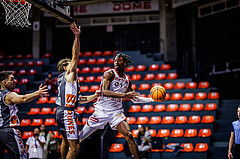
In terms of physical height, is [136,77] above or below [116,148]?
above

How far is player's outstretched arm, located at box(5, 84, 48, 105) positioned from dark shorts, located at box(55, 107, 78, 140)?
576 mm

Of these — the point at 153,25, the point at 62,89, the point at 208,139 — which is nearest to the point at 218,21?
the point at 153,25

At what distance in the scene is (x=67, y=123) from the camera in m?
5.61

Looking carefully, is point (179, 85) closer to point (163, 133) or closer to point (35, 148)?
point (163, 133)

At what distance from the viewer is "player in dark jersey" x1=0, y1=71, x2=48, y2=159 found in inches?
204

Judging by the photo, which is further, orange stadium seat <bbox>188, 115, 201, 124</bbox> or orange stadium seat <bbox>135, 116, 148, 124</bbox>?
orange stadium seat <bbox>135, 116, 148, 124</bbox>

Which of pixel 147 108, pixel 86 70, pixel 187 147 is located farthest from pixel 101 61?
pixel 187 147

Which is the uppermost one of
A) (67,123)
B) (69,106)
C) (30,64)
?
(30,64)

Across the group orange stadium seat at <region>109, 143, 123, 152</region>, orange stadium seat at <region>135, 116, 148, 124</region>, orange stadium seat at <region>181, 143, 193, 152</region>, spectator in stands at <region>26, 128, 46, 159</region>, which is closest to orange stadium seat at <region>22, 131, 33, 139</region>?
spectator in stands at <region>26, 128, 46, 159</region>

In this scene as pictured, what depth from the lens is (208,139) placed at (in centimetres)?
1109

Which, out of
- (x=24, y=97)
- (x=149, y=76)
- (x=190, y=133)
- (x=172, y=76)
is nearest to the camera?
(x=24, y=97)

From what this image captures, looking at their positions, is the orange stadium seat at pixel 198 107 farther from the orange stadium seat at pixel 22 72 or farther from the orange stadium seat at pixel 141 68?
the orange stadium seat at pixel 22 72

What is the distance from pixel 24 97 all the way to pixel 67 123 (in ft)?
2.99

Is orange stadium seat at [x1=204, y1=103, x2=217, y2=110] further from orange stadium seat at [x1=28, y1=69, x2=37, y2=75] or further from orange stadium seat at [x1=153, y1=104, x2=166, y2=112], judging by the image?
orange stadium seat at [x1=28, y1=69, x2=37, y2=75]
